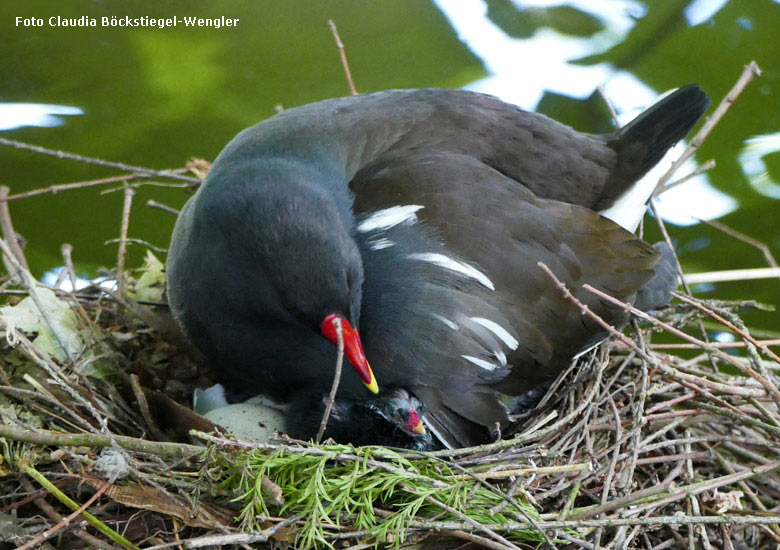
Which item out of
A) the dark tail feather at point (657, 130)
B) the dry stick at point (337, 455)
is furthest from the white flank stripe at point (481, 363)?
the dark tail feather at point (657, 130)

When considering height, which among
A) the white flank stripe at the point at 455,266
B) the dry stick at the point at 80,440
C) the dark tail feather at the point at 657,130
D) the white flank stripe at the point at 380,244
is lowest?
the dry stick at the point at 80,440

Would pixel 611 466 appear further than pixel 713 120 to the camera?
No

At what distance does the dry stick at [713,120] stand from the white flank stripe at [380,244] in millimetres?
1103

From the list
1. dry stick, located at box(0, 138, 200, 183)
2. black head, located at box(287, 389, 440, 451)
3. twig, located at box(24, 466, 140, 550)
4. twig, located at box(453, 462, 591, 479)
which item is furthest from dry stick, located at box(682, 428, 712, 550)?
dry stick, located at box(0, 138, 200, 183)

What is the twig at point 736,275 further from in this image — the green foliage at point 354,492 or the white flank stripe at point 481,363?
the green foliage at point 354,492

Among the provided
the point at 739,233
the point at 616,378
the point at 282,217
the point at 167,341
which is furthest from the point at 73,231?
the point at 739,233

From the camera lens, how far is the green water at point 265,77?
2.68 metres

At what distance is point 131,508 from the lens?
5.64ft

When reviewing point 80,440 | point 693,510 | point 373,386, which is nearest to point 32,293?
point 80,440

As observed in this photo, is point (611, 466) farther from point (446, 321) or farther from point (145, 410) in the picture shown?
point (145, 410)

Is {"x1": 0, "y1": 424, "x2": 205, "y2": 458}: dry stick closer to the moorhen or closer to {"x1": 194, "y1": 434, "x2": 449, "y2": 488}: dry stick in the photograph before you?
{"x1": 194, "y1": 434, "x2": 449, "y2": 488}: dry stick

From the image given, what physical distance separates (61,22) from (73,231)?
81cm

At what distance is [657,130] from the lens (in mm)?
2770

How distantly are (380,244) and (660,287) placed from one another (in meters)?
0.96
